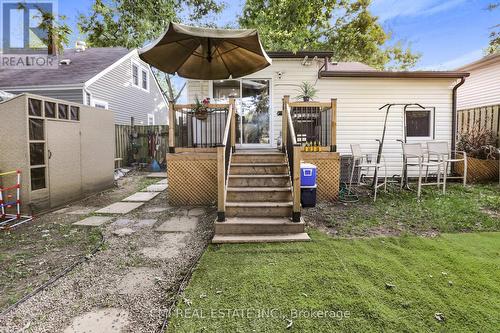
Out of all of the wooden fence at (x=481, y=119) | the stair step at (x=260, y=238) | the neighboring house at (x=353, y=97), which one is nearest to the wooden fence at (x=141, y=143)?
the neighboring house at (x=353, y=97)

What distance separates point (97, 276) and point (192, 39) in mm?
3726

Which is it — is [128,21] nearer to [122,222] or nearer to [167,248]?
[122,222]

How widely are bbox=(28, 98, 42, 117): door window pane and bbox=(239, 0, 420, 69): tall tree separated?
674cm

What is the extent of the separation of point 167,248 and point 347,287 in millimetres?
2251

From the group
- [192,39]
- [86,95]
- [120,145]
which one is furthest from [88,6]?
[192,39]

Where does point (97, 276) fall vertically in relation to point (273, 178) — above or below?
below

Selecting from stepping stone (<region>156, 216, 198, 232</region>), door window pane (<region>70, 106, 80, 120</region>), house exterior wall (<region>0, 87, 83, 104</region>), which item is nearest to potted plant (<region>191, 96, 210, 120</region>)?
stepping stone (<region>156, 216, 198, 232</region>)

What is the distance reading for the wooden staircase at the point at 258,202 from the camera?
389 cm

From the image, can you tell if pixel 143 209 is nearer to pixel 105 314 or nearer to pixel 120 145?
pixel 105 314

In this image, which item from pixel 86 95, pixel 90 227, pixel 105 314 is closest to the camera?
pixel 105 314

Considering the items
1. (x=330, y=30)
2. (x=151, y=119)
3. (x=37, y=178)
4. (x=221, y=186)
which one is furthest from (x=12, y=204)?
(x=330, y=30)

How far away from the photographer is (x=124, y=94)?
43.9ft

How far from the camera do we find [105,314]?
2.21 meters

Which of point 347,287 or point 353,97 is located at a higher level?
point 353,97
